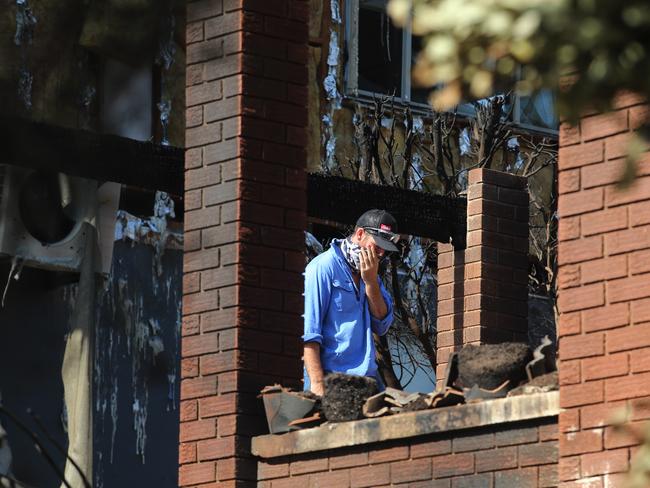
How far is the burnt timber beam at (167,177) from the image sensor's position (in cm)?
835

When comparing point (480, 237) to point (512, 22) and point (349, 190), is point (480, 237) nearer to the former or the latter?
point (349, 190)

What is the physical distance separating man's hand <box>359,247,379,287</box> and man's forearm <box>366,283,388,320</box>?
0.02m

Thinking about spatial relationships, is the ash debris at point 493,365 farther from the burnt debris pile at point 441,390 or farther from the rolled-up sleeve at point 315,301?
the rolled-up sleeve at point 315,301

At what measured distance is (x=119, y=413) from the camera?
14.3 metres

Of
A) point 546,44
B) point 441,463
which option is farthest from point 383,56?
point 546,44

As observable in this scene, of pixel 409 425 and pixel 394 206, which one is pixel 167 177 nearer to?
pixel 394 206

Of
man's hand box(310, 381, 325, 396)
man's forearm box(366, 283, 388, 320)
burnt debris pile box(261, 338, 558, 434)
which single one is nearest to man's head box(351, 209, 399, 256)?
man's forearm box(366, 283, 388, 320)

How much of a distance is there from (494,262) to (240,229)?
3.41 meters

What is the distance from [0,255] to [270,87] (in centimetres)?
542

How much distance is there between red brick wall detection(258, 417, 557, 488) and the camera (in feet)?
21.3

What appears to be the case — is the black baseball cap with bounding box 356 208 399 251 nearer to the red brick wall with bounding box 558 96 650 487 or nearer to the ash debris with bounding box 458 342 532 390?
the ash debris with bounding box 458 342 532 390

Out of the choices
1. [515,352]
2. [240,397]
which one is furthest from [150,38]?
[240,397]

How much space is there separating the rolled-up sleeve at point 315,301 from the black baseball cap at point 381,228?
48 centimetres

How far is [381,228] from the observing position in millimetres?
8820
